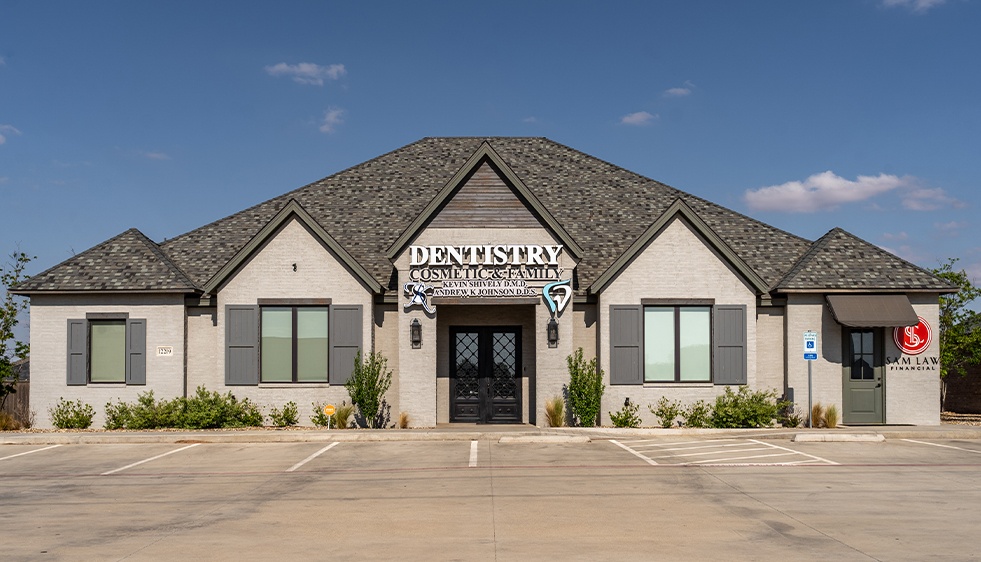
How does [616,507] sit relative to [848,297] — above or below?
below

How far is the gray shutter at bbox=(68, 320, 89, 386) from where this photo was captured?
22.9 meters

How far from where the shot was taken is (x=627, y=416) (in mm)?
22203

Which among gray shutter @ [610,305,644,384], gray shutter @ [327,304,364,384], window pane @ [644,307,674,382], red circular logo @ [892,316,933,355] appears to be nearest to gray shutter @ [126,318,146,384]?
gray shutter @ [327,304,364,384]

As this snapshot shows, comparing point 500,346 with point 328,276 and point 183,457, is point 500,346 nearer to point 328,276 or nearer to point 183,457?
point 328,276

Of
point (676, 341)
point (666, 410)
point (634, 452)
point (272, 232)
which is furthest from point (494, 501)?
point (272, 232)

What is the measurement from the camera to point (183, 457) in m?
17.8

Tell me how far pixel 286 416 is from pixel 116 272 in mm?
6350

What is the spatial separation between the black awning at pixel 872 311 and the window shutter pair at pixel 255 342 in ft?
41.7

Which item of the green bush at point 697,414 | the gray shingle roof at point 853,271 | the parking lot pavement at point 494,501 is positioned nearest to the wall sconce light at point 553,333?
the parking lot pavement at point 494,501

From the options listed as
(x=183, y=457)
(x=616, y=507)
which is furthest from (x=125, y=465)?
(x=616, y=507)

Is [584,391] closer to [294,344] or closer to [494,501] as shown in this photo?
[294,344]

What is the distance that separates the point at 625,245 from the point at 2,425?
17.9 metres

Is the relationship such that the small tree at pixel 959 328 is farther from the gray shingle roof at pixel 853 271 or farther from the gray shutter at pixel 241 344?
the gray shutter at pixel 241 344

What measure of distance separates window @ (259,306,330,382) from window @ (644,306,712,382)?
8733mm
